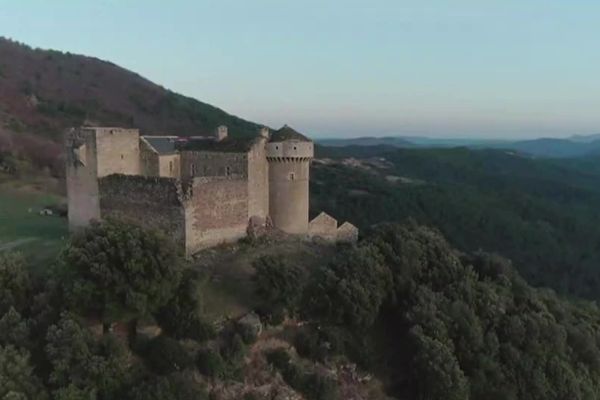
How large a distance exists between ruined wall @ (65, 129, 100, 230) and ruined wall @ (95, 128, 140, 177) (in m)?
0.37

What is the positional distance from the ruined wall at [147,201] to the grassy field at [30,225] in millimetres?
4180

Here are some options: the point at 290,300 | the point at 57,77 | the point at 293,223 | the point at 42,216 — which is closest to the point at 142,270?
the point at 290,300

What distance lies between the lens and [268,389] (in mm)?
27250

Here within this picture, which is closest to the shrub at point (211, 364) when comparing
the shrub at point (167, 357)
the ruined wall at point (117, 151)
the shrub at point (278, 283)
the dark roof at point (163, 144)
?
the shrub at point (167, 357)

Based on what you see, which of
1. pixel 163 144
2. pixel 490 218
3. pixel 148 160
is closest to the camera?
pixel 148 160

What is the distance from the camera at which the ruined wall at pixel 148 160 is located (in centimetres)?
3384

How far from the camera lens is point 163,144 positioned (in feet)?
117

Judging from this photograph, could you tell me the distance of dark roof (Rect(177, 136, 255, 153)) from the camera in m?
33.9

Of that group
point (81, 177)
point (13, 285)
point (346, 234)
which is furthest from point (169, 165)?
point (346, 234)

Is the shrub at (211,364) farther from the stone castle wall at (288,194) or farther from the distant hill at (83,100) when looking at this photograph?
the distant hill at (83,100)

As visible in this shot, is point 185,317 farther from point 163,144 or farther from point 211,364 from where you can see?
point 163,144

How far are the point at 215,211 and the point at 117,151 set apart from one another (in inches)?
259

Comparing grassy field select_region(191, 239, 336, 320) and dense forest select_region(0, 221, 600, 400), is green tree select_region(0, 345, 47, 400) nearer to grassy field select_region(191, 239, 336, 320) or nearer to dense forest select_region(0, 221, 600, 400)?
dense forest select_region(0, 221, 600, 400)

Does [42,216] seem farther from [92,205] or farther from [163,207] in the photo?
[163,207]
